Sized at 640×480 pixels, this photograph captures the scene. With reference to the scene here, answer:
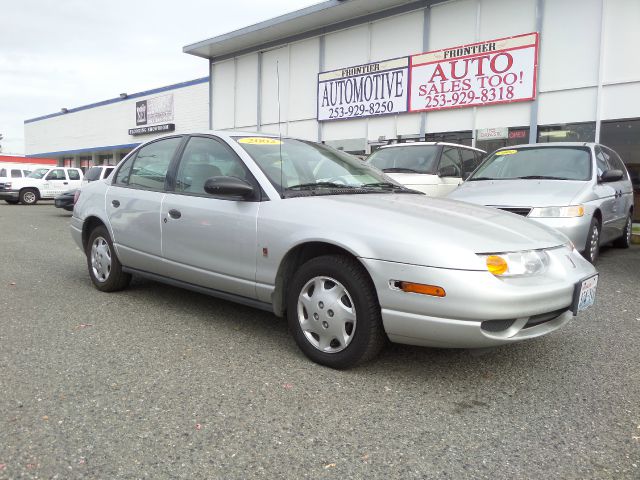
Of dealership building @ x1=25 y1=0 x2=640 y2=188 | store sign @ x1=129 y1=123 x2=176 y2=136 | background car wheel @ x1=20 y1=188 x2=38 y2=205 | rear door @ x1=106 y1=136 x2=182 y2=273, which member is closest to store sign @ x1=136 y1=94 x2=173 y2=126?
store sign @ x1=129 y1=123 x2=176 y2=136

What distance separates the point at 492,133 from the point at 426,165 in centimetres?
523

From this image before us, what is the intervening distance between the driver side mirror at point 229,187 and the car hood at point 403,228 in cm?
16

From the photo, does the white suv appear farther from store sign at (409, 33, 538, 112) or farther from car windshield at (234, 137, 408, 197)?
car windshield at (234, 137, 408, 197)

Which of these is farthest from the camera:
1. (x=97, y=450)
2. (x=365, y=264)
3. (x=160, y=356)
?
(x=160, y=356)

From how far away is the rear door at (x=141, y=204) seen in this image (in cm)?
428

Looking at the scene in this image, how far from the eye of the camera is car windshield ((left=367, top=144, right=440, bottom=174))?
7988 mm

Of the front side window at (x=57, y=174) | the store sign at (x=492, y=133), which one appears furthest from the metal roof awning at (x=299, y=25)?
the front side window at (x=57, y=174)

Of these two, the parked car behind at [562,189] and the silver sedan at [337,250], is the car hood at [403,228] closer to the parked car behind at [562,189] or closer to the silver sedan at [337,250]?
the silver sedan at [337,250]

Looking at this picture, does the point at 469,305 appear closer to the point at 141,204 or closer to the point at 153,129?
the point at 141,204

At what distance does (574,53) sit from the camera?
11.1 m

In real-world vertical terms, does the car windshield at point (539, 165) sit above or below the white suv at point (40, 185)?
above

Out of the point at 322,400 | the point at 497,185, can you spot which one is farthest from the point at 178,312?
the point at 497,185

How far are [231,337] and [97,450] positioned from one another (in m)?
1.57

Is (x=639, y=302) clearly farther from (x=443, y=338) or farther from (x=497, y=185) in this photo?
(x=443, y=338)
